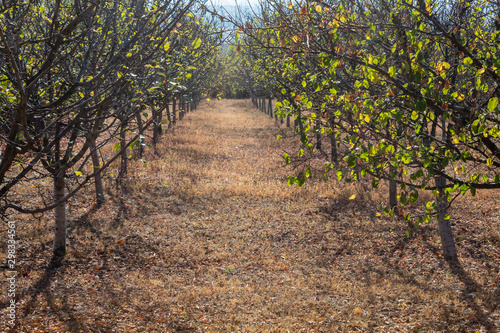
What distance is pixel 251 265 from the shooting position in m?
10.0

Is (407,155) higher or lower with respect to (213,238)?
higher

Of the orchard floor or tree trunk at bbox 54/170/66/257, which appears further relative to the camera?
tree trunk at bbox 54/170/66/257

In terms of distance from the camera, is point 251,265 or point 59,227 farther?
point 251,265

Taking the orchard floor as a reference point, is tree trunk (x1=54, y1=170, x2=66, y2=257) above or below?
above

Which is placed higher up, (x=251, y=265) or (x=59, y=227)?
(x=59, y=227)

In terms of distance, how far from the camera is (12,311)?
6711 millimetres

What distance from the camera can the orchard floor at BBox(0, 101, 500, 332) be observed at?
7297 mm

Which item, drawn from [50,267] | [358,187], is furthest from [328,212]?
[50,267]

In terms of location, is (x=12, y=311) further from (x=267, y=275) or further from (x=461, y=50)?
(x=461, y=50)

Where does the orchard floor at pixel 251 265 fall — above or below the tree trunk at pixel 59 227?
below

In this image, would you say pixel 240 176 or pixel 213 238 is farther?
pixel 240 176

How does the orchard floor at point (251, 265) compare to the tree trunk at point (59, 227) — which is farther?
the tree trunk at point (59, 227)

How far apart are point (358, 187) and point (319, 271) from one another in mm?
7422

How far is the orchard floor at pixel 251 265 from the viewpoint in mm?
7297
